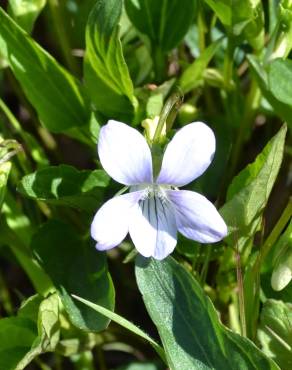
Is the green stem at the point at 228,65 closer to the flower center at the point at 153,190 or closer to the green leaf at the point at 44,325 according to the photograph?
the flower center at the point at 153,190

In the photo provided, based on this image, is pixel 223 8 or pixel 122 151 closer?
pixel 122 151

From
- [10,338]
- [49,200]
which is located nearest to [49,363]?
[10,338]

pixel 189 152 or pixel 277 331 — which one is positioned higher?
pixel 189 152

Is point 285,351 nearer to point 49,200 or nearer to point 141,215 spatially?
point 141,215

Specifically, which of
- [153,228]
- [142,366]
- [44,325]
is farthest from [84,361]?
[153,228]

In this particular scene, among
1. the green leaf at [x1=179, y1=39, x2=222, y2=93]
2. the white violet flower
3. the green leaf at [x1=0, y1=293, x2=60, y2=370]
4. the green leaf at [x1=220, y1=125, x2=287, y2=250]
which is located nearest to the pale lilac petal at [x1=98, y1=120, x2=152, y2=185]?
the white violet flower

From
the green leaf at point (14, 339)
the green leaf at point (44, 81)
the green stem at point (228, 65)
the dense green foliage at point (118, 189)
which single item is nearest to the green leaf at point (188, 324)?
the dense green foliage at point (118, 189)

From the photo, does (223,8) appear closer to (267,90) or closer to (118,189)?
(267,90)
